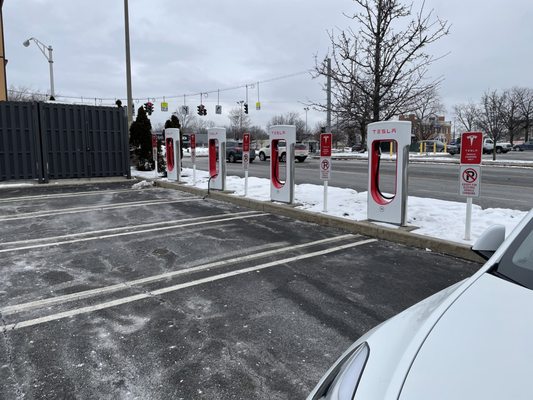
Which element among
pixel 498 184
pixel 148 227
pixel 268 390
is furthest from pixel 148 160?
pixel 268 390

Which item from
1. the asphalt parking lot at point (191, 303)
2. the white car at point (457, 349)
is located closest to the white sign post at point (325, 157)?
the asphalt parking lot at point (191, 303)

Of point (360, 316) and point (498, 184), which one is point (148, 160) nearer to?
point (498, 184)

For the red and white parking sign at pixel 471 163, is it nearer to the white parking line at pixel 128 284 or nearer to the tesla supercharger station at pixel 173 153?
the white parking line at pixel 128 284

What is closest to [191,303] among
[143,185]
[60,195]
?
[60,195]

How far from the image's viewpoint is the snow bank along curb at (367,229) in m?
6.10

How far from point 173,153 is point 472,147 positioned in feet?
37.4

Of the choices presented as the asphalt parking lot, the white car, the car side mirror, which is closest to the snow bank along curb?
the asphalt parking lot

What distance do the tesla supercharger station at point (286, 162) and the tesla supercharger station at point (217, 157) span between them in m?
2.25

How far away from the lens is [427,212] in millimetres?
8188

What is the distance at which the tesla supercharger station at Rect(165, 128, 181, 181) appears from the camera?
14867mm

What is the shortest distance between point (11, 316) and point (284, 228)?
4.86 meters

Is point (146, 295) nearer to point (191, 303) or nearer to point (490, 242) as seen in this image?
point (191, 303)

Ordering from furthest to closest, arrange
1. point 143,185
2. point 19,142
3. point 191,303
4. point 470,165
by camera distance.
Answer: point 143,185 → point 19,142 → point 470,165 → point 191,303

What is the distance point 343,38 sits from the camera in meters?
9.66
